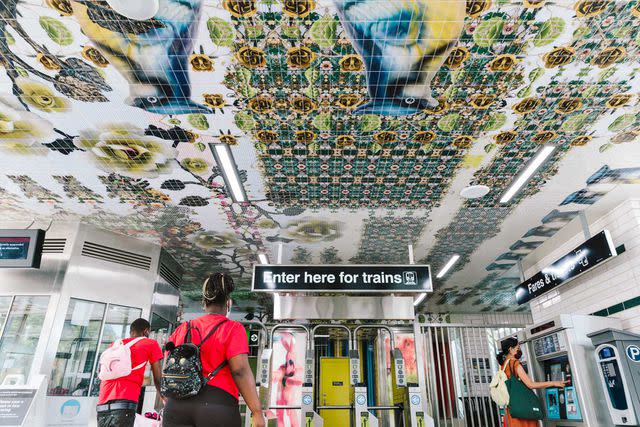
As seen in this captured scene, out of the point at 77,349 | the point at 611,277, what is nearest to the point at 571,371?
the point at 611,277

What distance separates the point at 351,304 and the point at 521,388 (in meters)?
4.14

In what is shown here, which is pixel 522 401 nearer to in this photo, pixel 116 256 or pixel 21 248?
pixel 116 256

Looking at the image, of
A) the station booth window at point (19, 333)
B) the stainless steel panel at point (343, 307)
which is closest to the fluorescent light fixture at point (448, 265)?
the stainless steel panel at point (343, 307)

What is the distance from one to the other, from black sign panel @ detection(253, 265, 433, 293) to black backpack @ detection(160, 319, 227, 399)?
11.6 feet

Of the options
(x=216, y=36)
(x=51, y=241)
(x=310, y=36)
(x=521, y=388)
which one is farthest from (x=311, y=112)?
(x=51, y=241)

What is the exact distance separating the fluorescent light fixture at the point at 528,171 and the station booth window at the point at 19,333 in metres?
6.17

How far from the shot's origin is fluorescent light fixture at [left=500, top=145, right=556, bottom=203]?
160 inches

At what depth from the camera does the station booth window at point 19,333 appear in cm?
521

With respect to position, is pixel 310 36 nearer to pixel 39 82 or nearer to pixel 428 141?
pixel 428 141

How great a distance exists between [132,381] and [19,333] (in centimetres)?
316

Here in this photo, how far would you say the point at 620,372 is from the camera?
3977 millimetres

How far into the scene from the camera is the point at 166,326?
7.29 meters

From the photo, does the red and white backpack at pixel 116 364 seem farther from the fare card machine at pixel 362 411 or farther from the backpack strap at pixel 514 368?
the backpack strap at pixel 514 368

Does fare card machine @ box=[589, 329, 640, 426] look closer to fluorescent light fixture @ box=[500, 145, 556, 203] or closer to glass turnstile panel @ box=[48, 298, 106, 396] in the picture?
fluorescent light fixture @ box=[500, 145, 556, 203]
